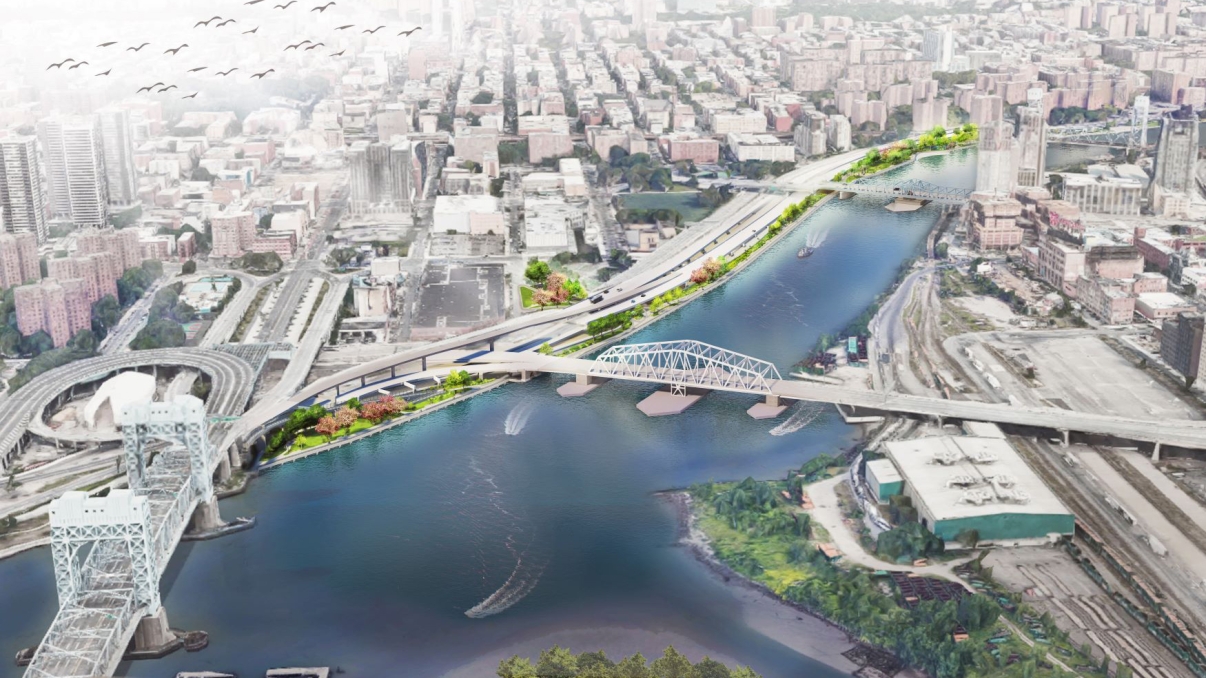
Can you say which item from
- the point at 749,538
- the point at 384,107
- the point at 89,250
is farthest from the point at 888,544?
the point at 384,107

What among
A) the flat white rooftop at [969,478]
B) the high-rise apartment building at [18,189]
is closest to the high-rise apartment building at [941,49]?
the high-rise apartment building at [18,189]

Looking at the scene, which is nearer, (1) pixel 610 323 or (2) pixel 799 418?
(2) pixel 799 418

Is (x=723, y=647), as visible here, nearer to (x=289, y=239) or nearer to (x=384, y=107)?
(x=289, y=239)

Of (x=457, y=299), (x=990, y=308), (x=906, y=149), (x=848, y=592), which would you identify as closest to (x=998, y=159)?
(x=906, y=149)

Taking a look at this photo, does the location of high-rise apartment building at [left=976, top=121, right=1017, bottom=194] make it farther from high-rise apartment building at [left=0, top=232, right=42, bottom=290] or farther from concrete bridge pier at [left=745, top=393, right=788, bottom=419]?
high-rise apartment building at [left=0, top=232, right=42, bottom=290]

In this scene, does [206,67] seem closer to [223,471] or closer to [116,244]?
[116,244]

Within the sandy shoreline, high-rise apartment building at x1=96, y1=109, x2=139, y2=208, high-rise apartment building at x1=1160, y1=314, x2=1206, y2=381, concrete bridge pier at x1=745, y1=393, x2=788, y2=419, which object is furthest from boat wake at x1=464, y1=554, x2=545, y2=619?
high-rise apartment building at x1=96, y1=109, x2=139, y2=208

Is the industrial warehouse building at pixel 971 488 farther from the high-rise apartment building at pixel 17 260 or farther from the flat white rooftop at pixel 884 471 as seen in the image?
the high-rise apartment building at pixel 17 260
